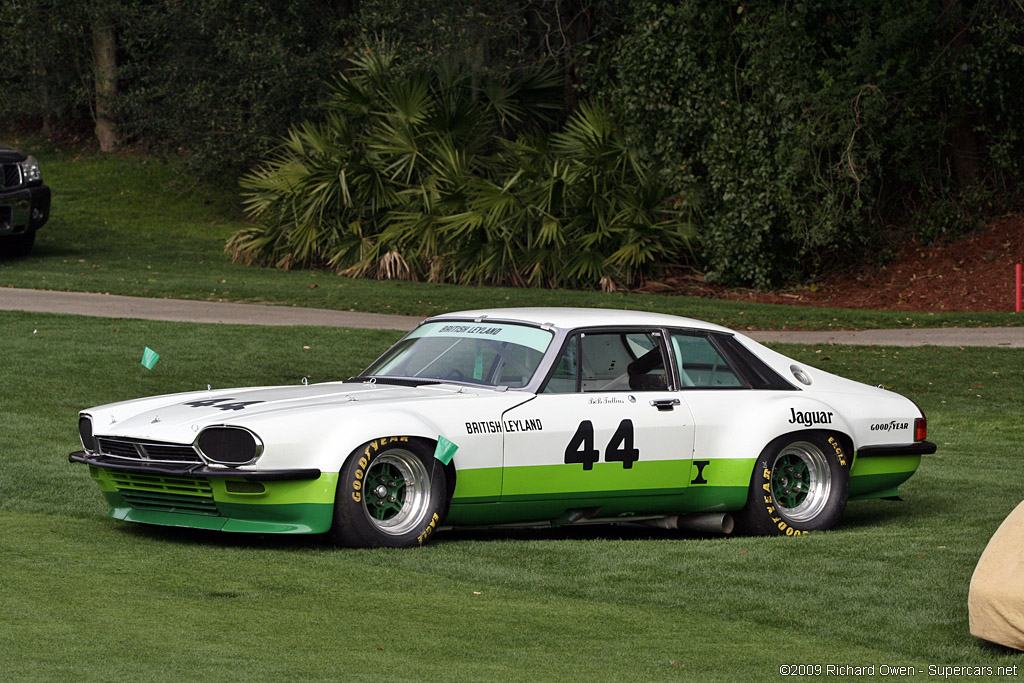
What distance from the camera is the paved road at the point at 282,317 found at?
18.3 metres

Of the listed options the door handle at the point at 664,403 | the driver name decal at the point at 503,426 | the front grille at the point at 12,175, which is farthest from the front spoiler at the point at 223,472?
the front grille at the point at 12,175

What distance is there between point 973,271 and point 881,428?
1912 cm

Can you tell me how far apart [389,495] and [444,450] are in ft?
1.30

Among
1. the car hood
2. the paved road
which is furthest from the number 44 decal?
the paved road

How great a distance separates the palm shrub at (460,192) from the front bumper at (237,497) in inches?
667

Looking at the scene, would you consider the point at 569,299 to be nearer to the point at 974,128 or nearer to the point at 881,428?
the point at 974,128

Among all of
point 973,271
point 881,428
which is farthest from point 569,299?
point 881,428

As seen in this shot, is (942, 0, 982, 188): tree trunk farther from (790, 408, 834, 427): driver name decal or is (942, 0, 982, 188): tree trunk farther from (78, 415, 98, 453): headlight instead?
(78, 415, 98, 453): headlight

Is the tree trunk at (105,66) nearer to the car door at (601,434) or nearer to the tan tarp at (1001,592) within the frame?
the car door at (601,434)

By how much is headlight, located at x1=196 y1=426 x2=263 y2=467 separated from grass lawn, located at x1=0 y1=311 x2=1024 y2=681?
0.47 m

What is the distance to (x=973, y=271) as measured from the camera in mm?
26469

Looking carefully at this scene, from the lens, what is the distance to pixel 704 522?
8.16m

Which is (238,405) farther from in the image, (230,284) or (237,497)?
(230,284)

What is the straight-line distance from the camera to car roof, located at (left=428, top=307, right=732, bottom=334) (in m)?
8.06
